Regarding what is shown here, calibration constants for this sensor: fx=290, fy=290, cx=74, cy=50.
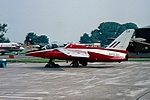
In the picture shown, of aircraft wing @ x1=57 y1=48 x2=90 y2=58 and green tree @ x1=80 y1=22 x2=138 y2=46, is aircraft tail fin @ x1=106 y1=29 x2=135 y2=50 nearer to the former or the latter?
aircraft wing @ x1=57 y1=48 x2=90 y2=58

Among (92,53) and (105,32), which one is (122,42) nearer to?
(92,53)

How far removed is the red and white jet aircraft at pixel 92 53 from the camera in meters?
28.5

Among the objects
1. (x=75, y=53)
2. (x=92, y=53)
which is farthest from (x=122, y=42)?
(x=75, y=53)

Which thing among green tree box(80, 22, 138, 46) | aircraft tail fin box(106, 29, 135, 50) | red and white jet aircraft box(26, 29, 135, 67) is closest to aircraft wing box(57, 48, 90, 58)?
red and white jet aircraft box(26, 29, 135, 67)

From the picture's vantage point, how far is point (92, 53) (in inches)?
1147

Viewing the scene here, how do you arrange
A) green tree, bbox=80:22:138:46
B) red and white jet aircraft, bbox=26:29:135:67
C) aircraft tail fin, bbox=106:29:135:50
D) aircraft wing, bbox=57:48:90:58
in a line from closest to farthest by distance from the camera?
aircraft wing, bbox=57:48:90:58
red and white jet aircraft, bbox=26:29:135:67
aircraft tail fin, bbox=106:29:135:50
green tree, bbox=80:22:138:46

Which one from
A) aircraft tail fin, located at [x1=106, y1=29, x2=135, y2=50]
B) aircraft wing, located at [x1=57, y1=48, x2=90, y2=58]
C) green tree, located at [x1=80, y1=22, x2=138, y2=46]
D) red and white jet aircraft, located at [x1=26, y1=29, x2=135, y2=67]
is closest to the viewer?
aircraft wing, located at [x1=57, y1=48, x2=90, y2=58]

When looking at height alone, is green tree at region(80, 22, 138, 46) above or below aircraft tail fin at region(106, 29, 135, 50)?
above

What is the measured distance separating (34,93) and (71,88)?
92.5 inches

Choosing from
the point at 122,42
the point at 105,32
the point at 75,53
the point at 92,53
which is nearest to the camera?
the point at 75,53

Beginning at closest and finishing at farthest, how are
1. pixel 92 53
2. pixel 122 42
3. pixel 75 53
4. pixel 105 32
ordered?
pixel 75 53 → pixel 92 53 → pixel 122 42 → pixel 105 32

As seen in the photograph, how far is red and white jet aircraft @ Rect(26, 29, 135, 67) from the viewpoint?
1123 inches

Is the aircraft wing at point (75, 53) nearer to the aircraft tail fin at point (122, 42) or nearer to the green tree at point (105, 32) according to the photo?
the aircraft tail fin at point (122, 42)

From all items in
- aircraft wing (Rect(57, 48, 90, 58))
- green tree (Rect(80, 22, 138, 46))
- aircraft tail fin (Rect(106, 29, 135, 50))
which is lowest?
aircraft wing (Rect(57, 48, 90, 58))
